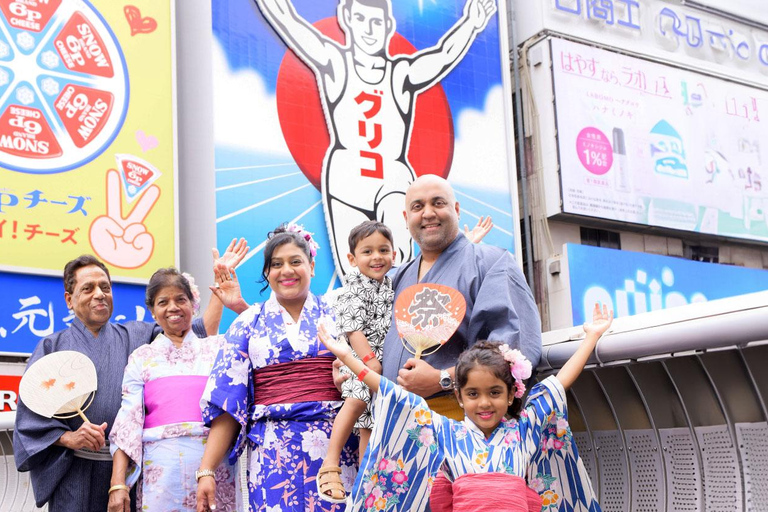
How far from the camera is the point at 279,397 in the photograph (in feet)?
10.8

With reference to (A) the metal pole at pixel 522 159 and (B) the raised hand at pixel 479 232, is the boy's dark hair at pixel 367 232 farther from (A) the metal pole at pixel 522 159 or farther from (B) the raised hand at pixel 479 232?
(A) the metal pole at pixel 522 159

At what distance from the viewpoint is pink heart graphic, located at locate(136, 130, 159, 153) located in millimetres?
9875

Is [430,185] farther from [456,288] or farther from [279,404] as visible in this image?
[279,404]

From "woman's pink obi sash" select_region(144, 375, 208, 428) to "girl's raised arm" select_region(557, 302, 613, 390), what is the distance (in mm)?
1489

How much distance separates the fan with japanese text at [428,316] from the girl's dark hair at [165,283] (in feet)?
3.55

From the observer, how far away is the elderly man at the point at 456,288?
286 cm

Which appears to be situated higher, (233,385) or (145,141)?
(145,141)

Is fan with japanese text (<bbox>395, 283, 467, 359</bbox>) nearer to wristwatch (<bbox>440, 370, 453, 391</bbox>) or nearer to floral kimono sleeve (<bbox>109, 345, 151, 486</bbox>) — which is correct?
wristwatch (<bbox>440, 370, 453, 391</bbox>)

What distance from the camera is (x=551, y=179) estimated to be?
46.8 feet

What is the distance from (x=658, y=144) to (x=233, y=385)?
13.5 meters

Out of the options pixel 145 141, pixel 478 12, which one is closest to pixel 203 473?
pixel 145 141

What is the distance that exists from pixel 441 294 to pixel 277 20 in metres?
9.15

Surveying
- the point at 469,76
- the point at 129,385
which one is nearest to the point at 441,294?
the point at 129,385

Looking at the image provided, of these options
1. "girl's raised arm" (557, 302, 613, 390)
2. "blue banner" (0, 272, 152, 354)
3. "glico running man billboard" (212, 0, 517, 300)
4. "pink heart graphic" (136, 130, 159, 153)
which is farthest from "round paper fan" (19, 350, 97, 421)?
"pink heart graphic" (136, 130, 159, 153)
